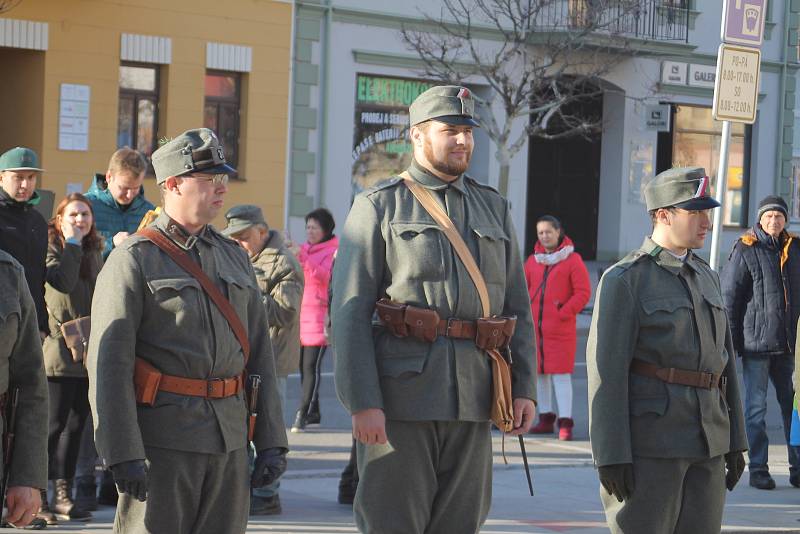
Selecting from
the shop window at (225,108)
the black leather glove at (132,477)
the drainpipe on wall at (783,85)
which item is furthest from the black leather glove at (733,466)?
the drainpipe on wall at (783,85)

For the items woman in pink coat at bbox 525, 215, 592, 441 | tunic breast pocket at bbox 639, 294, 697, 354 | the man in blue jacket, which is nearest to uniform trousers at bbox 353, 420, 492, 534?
tunic breast pocket at bbox 639, 294, 697, 354

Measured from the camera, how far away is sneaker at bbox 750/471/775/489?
34.4ft

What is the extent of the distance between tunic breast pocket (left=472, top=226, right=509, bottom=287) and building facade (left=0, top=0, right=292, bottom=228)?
17.0 m

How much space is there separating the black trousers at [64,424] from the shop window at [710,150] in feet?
76.8

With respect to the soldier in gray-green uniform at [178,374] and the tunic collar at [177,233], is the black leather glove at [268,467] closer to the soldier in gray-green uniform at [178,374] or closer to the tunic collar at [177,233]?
the soldier in gray-green uniform at [178,374]

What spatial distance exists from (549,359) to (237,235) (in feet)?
12.5

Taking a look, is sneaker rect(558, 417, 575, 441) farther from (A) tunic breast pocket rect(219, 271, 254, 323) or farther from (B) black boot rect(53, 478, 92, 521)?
(A) tunic breast pocket rect(219, 271, 254, 323)

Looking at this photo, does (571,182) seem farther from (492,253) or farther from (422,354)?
(422,354)

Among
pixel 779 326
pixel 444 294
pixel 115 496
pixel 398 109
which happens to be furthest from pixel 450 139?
pixel 398 109

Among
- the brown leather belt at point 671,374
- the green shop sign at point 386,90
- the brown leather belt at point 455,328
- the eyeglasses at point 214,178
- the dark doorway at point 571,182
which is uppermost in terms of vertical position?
the green shop sign at point 386,90

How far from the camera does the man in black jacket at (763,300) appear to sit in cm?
1075

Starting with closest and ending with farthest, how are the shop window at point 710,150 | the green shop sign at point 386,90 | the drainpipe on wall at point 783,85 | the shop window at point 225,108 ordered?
1. the shop window at point 225,108
2. the green shop sign at point 386,90
3. the shop window at point 710,150
4. the drainpipe on wall at point 783,85

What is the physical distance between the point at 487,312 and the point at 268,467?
1.04m

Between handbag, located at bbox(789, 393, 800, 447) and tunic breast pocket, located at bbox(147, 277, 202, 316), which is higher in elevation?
tunic breast pocket, located at bbox(147, 277, 202, 316)
